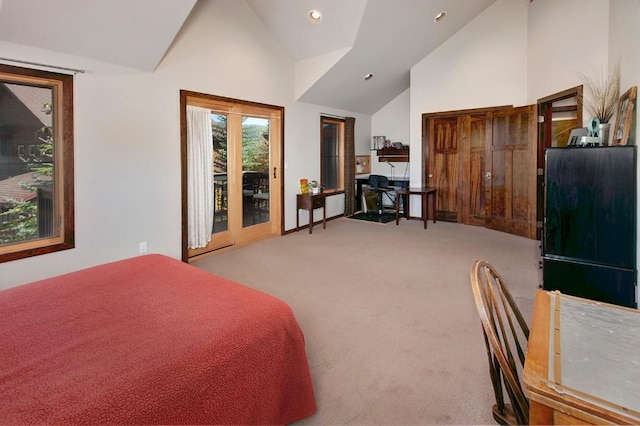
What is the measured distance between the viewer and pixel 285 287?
3.53 meters

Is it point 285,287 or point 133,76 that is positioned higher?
point 133,76

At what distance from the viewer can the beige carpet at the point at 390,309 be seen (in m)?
1.88

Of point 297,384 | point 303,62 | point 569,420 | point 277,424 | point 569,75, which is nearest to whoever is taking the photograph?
point 569,420

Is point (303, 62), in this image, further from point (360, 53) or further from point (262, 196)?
point (262, 196)

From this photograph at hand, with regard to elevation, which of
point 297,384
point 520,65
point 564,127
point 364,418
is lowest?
point 364,418

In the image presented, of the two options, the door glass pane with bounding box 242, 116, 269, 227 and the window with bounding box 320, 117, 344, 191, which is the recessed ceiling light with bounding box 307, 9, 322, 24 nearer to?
the door glass pane with bounding box 242, 116, 269, 227

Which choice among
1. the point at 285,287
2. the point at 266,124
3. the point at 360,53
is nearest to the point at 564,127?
the point at 360,53

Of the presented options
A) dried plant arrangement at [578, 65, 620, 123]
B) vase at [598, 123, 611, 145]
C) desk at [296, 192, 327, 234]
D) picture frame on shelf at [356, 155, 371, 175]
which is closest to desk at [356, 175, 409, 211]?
picture frame on shelf at [356, 155, 371, 175]

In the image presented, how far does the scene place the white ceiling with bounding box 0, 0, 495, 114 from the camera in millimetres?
2809

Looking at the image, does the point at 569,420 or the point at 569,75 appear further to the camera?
the point at 569,75

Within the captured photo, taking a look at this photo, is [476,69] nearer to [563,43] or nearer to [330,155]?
[563,43]

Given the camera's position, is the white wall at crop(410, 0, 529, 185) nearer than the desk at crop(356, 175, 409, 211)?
Yes

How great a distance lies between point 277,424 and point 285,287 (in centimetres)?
196

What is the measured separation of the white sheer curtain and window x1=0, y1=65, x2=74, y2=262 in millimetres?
1295
